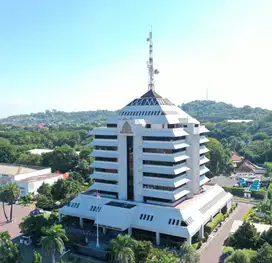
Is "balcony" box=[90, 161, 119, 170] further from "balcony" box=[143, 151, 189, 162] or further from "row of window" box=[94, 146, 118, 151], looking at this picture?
"balcony" box=[143, 151, 189, 162]

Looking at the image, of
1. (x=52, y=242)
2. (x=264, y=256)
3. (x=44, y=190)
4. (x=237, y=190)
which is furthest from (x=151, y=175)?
(x=237, y=190)

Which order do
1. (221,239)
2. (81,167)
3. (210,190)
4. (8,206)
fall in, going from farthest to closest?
(81,167), (8,206), (210,190), (221,239)

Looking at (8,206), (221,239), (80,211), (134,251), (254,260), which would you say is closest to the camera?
(254,260)

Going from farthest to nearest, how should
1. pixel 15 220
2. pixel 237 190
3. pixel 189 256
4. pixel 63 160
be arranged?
pixel 63 160, pixel 237 190, pixel 15 220, pixel 189 256

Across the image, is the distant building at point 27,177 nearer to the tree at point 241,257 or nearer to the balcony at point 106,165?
the balcony at point 106,165

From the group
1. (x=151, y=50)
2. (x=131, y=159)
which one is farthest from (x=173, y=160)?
(x=151, y=50)

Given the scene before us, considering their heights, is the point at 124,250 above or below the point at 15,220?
above

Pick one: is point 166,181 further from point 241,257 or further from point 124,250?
point 241,257

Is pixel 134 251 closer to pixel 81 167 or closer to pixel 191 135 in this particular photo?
pixel 191 135
